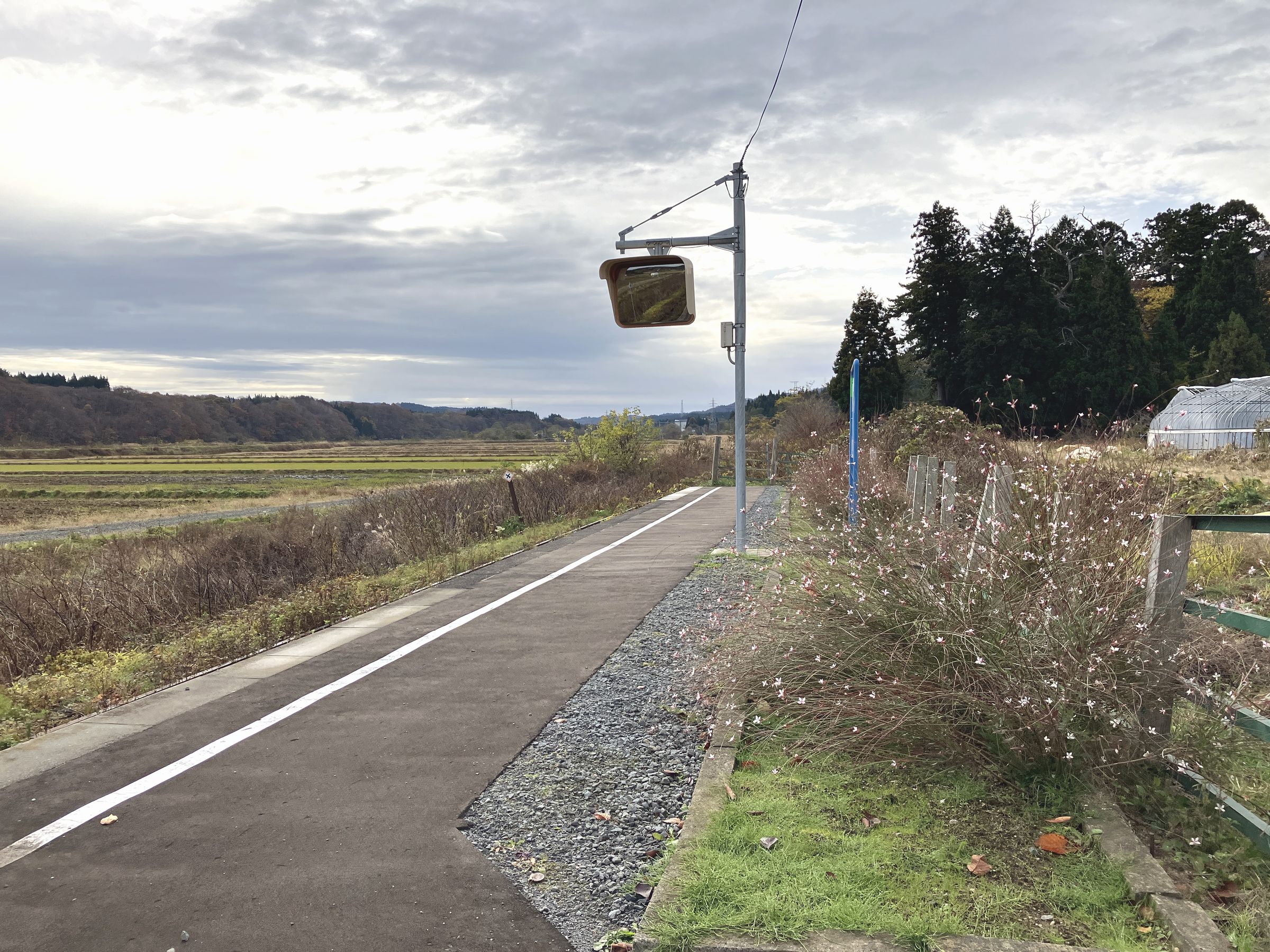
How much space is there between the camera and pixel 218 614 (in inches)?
467

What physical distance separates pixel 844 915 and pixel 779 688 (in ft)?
5.95

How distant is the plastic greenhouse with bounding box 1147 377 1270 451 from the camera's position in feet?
105

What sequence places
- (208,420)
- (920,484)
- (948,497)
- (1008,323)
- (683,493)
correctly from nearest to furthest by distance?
(948,497) → (920,484) → (683,493) → (1008,323) → (208,420)

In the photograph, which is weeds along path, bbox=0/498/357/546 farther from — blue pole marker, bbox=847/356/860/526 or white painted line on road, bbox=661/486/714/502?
blue pole marker, bbox=847/356/860/526

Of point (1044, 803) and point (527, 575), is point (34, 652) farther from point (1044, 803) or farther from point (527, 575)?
point (1044, 803)

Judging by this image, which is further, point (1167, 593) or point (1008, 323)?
point (1008, 323)

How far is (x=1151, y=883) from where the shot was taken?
316cm

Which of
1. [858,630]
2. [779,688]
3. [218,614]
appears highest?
[858,630]

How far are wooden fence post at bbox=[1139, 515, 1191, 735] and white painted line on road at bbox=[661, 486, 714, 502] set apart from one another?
21.5m

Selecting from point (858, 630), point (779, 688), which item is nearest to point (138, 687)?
point (779, 688)

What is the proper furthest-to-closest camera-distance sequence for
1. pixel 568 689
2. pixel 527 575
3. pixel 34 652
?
pixel 527 575, pixel 34 652, pixel 568 689

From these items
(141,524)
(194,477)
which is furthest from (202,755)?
(194,477)

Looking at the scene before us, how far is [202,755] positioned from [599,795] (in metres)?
2.35

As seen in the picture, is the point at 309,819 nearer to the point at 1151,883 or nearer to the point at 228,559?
the point at 1151,883
